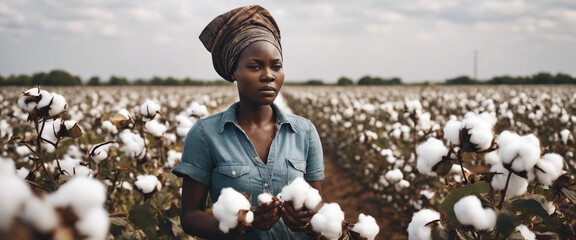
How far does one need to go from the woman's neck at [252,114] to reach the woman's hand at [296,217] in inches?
25.4

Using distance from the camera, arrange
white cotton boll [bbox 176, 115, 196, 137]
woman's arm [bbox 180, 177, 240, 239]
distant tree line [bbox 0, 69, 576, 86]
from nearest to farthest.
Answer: woman's arm [bbox 180, 177, 240, 239], white cotton boll [bbox 176, 115, 196, 137], distant tree line [bbox 0, 69, 576, 86]

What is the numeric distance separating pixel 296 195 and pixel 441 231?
422 millimetres

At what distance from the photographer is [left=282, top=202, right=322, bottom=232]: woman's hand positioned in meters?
0.96

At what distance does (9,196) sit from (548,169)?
108cm

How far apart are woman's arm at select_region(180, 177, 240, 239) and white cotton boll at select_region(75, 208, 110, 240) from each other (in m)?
0.67

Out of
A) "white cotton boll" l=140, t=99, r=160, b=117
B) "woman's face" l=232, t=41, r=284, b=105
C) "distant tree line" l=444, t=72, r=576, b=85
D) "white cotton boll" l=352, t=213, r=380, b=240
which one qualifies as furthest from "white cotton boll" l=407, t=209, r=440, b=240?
"distant tree line" l=444, t=72, r=576, b=85

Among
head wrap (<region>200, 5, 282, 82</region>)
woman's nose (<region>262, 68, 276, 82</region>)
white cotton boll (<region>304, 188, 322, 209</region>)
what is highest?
head wrap (<region>200, 5, 282, 82</region>)

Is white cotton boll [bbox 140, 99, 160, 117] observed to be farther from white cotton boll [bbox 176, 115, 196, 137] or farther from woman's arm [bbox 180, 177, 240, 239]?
woman's arm [bbox 180, 177, 240, 239]

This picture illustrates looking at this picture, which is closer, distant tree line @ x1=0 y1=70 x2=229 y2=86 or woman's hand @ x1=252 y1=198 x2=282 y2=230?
woman's hand @ x1=252 y1=198 x2=282 y2=230

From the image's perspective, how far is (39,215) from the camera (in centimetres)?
50

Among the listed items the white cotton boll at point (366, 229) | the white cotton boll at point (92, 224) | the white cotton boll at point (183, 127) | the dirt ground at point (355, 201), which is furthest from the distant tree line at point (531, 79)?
the white cotton boll at point (92, 224)

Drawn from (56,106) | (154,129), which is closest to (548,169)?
(56,106)

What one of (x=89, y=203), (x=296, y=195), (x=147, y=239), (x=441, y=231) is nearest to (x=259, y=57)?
(x=296, y=195)

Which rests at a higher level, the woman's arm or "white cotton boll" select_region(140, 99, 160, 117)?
"white cotton boll" select_region(140, 99, 160, 117)
